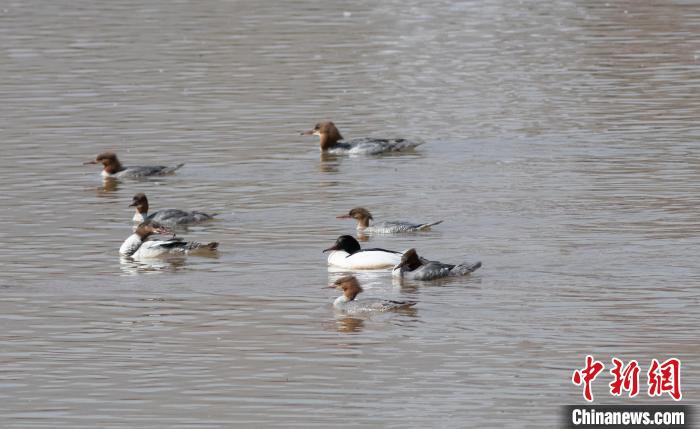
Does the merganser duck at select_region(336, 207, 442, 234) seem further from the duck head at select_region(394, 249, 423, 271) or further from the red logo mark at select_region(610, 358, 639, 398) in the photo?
the red logo mark at select_region(610, 358, 639, 398)

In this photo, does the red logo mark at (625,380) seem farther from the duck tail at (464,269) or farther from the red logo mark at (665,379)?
the duck tail at (464,269)

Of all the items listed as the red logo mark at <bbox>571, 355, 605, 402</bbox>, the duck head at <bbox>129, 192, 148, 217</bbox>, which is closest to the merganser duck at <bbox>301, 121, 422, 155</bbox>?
the duck head at <bbox>129, 192, 148, 217</bbox>

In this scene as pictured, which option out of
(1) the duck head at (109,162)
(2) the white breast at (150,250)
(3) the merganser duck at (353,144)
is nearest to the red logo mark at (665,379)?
(2) the white breast at (150,250)

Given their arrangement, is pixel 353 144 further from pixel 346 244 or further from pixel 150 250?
pixel 346 244

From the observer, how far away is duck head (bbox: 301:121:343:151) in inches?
1109

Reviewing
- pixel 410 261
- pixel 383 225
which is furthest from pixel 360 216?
pixel 410 261

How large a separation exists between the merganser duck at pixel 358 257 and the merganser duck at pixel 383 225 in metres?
2.04

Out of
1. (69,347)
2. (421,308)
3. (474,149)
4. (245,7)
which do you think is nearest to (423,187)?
Answer: (474,149)

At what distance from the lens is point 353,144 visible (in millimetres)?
28297

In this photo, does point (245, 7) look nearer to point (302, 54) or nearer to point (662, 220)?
point (302, 54)

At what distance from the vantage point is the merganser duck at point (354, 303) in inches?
661

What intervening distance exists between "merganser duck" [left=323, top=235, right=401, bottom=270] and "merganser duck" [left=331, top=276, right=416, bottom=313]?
6.01 ft

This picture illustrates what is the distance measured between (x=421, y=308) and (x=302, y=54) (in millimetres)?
24732

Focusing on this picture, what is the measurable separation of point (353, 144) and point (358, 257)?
945 centimetres
